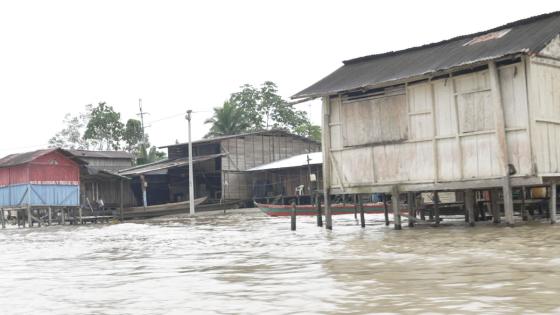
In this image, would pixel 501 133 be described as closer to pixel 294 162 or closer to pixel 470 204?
pixel 470 204

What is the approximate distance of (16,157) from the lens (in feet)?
113

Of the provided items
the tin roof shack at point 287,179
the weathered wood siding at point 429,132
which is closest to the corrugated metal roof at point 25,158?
the tin roof shack at point 287,179

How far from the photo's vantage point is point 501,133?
47.2 ft

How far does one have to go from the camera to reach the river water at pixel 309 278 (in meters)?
6.09

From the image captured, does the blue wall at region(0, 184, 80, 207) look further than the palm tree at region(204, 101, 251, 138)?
No

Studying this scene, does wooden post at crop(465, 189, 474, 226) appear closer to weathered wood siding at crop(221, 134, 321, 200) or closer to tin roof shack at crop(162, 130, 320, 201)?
tin roof shack at crop(162, 130, 320, 201)

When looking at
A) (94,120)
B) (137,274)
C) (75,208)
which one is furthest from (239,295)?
(94,120)

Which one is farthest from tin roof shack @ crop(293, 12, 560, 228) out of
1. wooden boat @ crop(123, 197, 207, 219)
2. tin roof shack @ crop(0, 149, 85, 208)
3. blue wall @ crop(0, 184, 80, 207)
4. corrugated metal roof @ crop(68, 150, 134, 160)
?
corrugated metal roof @ crop(68, 150, 134, 160)

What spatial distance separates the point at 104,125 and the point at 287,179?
19914mm

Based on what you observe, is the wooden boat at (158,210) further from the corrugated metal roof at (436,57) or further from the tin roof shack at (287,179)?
the corrugated metal roof at (436,57)

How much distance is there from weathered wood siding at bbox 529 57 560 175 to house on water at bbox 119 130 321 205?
2879 centimetres

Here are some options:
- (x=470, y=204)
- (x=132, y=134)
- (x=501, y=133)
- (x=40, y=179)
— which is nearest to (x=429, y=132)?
(x=501, y=133)

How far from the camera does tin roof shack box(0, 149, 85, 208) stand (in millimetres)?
32875

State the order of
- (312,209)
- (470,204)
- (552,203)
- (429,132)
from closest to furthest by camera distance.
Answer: (552,203) < (429,132) < (470,204) < (312,209)
